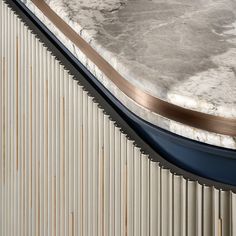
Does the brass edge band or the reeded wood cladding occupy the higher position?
the brass edge band

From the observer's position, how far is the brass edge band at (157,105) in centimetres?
61

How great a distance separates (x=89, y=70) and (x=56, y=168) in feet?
0.81

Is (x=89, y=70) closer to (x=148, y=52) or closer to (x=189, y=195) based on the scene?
(x=148, y=52)

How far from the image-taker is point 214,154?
2.10 feet

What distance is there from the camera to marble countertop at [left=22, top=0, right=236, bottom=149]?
2.10 ft

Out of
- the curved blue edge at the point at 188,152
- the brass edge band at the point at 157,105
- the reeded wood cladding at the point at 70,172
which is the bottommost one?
the reeded wood cladding at the point at 70,172

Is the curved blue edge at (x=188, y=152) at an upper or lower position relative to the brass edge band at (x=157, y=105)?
lower

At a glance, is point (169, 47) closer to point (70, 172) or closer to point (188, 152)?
point (188, 152)

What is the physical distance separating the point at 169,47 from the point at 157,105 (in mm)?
118

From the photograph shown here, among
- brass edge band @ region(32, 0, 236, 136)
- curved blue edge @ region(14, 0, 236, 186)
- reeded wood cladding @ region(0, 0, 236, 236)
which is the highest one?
brass edge band @ region(32, 0, 236, 136)

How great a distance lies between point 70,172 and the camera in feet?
3.17

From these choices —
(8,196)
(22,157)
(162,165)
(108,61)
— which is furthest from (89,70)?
(8,196)

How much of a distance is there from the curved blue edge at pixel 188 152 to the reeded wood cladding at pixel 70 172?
0.07 ft

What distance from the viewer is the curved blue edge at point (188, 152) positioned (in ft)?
2.09
